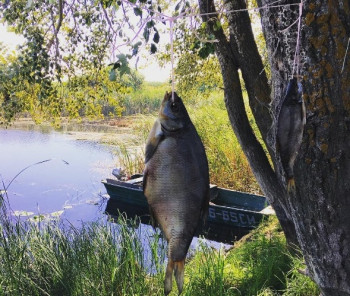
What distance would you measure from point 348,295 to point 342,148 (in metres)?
0.83

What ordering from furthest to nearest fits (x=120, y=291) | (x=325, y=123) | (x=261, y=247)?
(x=261, y=247), (x=120, y=291), (x=325, y=123)

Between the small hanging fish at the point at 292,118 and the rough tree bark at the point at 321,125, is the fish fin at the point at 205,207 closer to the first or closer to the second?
the small hanging fish at the point at 292,118

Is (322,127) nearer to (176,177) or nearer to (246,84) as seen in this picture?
(176,177)

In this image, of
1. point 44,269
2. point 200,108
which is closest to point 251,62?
point 44,269

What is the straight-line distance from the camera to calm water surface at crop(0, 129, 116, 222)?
9.42 meters

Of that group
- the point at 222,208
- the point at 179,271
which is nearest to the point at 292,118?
the point at 179,271

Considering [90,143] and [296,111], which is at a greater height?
[296,111]

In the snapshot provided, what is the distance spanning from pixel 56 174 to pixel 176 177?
11.9 meters

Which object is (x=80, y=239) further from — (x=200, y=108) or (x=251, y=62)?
(x=200, y=108)

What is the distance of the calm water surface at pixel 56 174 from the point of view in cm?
942

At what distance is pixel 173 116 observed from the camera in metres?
1.07

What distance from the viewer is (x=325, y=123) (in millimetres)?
1981

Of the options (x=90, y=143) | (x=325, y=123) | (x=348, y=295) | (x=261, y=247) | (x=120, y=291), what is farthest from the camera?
(x=90, y=143)

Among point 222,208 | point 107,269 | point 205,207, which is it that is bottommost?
point 222,208
